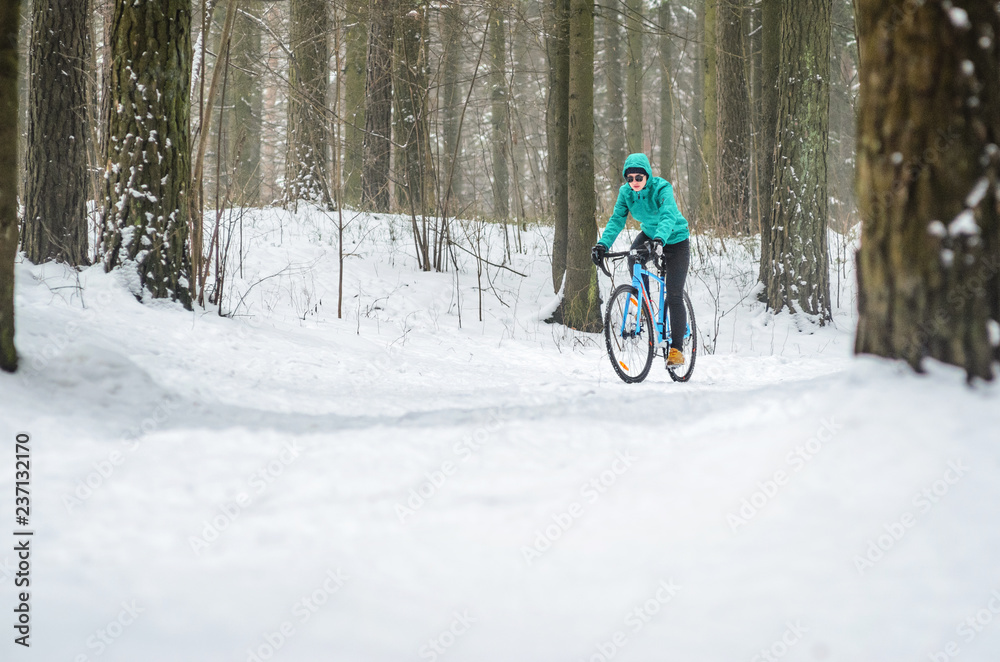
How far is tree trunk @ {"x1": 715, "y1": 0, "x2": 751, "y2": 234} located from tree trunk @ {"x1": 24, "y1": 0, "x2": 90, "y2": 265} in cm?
965

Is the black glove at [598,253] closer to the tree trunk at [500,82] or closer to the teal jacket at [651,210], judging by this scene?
the teal jacket at [651,210]

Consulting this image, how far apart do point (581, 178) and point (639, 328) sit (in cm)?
330

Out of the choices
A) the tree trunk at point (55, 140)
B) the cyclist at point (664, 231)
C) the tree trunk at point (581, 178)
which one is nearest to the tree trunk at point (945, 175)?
the cyclist at point (664, 231)

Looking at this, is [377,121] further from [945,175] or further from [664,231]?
[945,175]

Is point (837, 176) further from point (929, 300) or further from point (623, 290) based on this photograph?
point (929, 300)

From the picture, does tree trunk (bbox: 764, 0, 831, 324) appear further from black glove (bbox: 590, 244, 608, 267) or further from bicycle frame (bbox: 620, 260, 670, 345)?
black glove (bbox: 590, 244, 608, 267)

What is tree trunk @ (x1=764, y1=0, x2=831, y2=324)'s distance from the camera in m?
9.30

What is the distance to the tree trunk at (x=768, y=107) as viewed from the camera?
9.89 m

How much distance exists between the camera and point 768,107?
1001 cm

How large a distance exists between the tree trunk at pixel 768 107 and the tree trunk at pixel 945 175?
280 inches

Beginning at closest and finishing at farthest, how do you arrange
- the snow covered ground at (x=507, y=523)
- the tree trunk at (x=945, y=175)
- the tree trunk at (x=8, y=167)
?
the snow covered ground at (x=507, y=523) < the tree trunk at (x=945, y=175) < the tree trunk at (x=8, y=167)

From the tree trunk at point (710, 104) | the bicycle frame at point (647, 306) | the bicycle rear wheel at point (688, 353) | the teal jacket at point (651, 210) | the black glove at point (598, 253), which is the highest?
the tree trunk at point (710, 104)

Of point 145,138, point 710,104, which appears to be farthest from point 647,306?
point 710,104

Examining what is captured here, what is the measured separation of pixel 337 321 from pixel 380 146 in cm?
563
